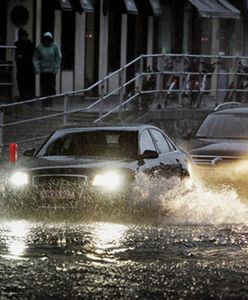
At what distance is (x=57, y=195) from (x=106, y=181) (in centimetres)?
66

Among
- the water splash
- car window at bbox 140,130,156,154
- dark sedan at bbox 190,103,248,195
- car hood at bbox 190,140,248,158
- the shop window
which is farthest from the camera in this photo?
the shop window

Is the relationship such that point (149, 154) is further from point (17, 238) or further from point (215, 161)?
point (215, 161)

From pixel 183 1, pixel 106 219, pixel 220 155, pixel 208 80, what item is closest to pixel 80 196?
pixel 106 219

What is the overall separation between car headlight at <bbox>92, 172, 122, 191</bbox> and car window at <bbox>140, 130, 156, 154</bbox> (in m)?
1.20

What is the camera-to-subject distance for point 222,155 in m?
17.6

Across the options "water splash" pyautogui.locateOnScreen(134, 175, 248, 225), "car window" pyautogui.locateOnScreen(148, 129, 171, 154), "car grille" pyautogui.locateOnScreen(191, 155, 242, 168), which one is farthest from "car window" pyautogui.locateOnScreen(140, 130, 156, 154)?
"car grille" pyautogui.locateOnScreen(191, 155, 242, 168)

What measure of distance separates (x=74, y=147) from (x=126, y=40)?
17.7 m

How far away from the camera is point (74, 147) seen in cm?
1433

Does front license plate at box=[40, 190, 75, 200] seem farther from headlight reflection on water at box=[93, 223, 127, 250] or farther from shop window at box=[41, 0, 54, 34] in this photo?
shop window at box=[41, 0, 54, 34]

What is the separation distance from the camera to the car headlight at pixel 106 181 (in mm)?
13039

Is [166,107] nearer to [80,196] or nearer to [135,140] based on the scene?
[135,140]

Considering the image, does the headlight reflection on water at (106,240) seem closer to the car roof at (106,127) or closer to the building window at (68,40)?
the car roof at (106,127)

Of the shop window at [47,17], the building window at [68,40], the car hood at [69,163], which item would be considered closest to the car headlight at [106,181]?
the car hood at [69,163]

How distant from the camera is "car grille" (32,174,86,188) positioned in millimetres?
13078
